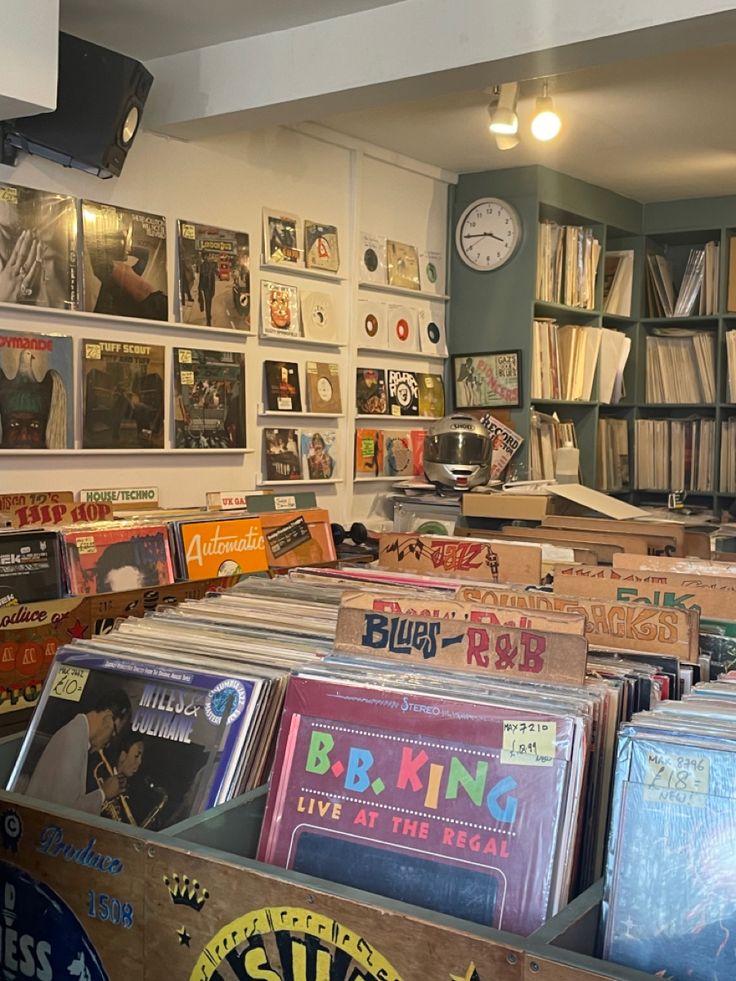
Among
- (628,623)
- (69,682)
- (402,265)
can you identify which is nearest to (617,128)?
(402,265)

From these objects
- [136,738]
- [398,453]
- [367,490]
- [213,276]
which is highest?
[213,276]

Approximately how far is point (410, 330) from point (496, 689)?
3858 mm

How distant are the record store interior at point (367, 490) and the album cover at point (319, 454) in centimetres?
2

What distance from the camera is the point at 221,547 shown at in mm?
3004

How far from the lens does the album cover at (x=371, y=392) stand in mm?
4770

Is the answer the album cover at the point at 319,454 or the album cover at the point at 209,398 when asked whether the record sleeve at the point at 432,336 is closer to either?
the album cover at the point at 319,454

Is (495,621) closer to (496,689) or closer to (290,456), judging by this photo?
(496,689)

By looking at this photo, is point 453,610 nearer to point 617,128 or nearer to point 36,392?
point 36,392

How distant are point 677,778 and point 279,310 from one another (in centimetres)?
345

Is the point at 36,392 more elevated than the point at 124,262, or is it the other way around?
the point at 124,262

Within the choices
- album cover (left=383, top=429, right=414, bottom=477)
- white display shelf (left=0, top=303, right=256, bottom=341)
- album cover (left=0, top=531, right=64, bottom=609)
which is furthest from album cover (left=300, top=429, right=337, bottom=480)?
album cover (left=0, top=531, right=64, bottom=609)

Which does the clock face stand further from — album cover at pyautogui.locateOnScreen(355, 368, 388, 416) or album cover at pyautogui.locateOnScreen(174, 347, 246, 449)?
album cover at pyautogui.locateOnScreen(174, 347, 246, 449)

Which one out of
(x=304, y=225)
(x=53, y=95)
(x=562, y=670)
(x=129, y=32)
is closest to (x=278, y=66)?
(x=129, y=32)

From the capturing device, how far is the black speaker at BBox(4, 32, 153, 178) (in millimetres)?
3283
